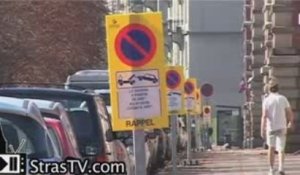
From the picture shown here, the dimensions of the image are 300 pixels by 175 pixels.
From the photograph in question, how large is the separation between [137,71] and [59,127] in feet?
3.04

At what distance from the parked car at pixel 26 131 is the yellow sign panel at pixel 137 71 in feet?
5.41

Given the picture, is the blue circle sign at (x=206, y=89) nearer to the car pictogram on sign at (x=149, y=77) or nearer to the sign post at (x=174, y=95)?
the sign post at (x=174, y=95)

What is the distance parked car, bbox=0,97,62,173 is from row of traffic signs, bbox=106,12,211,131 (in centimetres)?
165

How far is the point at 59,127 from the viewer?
11.9 m

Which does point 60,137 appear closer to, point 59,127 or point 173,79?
point 59,127

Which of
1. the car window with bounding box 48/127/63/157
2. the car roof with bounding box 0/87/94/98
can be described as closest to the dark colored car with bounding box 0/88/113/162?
the car roof with bounding box 0/87/94/98

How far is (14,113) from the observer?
993 centimetres

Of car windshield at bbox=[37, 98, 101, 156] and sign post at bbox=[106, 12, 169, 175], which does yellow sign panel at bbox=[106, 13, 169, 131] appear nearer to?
sign post at bbox=[106, 12, 169, 175]

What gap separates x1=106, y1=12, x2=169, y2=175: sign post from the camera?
1178 centimetres

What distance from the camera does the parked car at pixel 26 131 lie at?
387 inches

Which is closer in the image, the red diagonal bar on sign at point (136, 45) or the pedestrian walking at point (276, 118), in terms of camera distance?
the red diagonal bar on sign at point (136, 45)

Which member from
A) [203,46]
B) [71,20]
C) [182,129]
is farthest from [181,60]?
[182,129]

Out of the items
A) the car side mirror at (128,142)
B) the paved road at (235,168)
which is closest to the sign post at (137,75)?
the car side mirror at (128,142)

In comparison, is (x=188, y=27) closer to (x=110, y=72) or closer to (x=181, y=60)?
(x=181, y=60)
